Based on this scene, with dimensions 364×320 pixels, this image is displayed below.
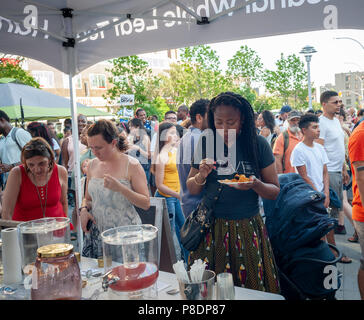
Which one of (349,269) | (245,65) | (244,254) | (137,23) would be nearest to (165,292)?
(244,254)

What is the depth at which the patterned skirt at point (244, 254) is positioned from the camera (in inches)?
78.2

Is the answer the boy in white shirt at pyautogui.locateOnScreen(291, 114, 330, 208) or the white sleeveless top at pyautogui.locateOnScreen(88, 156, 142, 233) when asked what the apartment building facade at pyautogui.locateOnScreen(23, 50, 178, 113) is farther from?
the white sleeveless top at pyautogui.locateOnScreen(88, 156, 142, 233)

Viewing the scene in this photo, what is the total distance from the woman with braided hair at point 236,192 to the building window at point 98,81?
1629 inches

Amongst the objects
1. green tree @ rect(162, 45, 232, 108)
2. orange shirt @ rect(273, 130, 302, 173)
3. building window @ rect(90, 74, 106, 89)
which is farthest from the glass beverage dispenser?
building window @ rect(90, 74, 106, 89)

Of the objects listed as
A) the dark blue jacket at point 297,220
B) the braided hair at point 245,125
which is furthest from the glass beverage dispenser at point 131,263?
the dark blue jacket at point 297,220

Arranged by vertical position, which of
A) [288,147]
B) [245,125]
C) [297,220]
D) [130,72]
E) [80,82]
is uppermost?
[80,82]

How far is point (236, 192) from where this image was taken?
207cm

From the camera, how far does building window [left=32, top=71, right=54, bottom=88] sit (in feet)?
121

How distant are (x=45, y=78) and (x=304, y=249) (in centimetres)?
3979

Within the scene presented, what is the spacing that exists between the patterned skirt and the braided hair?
34 cm

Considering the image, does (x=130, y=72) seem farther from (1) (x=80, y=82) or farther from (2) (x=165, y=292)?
(1) (x=80, y=82)
